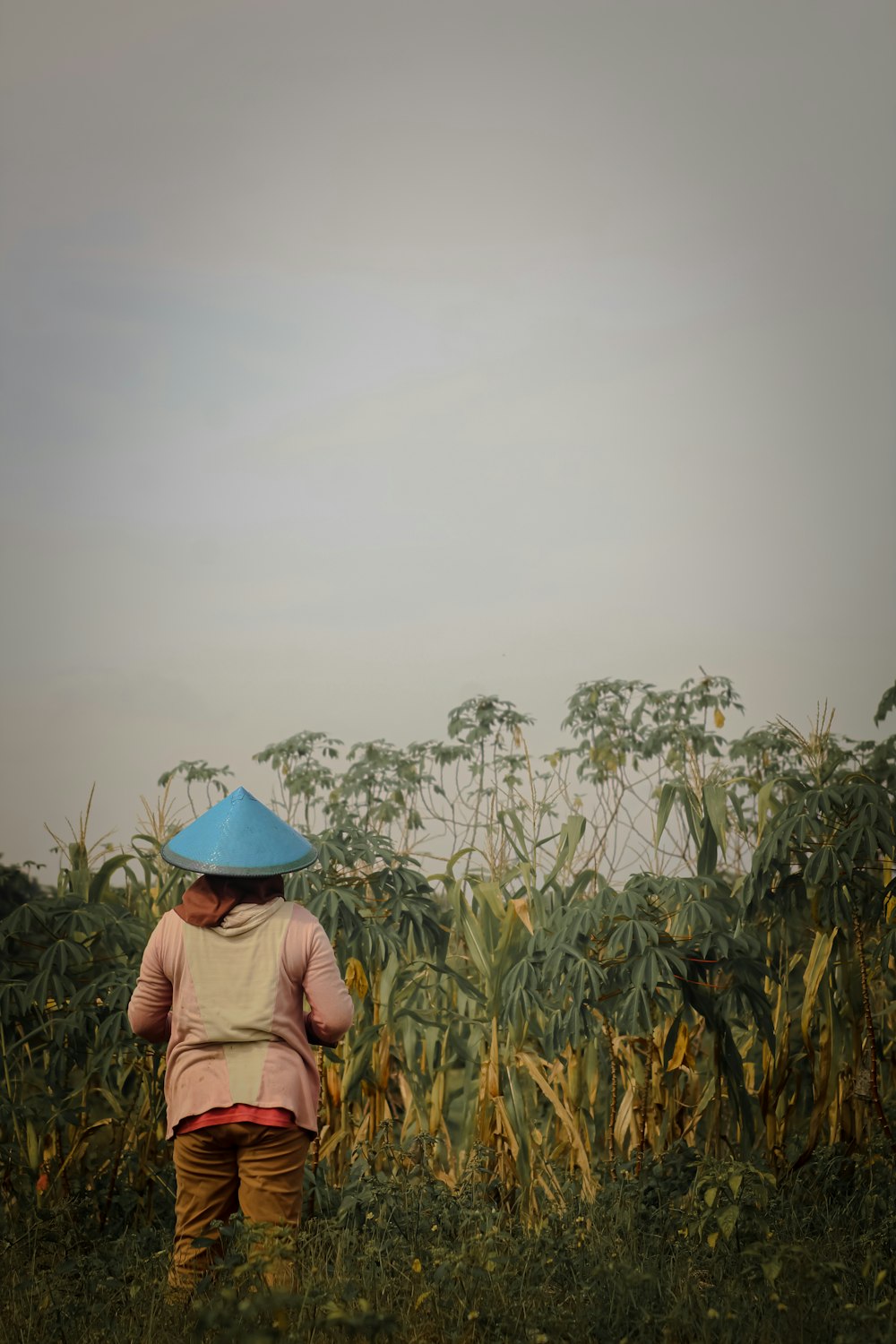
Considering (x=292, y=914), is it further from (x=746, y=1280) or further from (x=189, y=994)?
(x=746, y=1280)

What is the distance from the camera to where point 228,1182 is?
278cm

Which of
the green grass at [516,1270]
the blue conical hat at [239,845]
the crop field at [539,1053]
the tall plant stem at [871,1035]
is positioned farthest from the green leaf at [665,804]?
the blue conical hat at [239,845]

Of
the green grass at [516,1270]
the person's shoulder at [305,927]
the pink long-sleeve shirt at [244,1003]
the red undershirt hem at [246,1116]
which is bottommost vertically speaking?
the green grass at [516,1270]

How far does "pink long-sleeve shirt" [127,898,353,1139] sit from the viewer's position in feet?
8.78

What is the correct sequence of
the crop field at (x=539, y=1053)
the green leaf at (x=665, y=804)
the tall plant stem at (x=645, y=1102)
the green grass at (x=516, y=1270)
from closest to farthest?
1. the green grass at (x=516, y=1270)
2. the crop field at (x=539, y=1053)
3. the tall plant stem at (x=645, y=1102)
4. the green leaf at (x=665, y=804)

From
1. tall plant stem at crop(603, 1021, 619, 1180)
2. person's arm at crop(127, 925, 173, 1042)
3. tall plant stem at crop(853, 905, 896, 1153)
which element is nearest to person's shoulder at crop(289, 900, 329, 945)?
person's arm at crop(127, 925, 173, 1042)

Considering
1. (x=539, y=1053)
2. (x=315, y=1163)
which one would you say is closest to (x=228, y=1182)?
(x=315, y=1163)

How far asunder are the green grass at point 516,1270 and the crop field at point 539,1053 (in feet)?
0.05

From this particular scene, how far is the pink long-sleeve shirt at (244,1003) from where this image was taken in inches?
105

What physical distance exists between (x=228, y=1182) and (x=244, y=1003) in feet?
1.54

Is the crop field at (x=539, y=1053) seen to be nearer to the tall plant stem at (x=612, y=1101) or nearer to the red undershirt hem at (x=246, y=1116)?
the tall plant stem at (x=612, y=1101)

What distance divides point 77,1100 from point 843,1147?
2.44 meters

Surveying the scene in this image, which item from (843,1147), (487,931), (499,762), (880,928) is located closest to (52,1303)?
(487,931)

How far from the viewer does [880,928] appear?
3.79 meters
